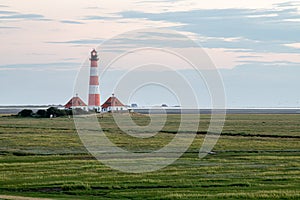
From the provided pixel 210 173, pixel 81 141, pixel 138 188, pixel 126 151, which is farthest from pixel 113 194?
pixel 81 141

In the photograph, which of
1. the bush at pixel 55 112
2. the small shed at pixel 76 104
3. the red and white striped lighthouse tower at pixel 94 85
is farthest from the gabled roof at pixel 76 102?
the red and white striped lighthouse tower at pixel 94 85

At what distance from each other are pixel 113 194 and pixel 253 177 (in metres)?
9.36

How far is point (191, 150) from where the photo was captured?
5812cm

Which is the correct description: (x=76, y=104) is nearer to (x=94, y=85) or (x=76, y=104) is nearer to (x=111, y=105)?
(x=111, y=105)

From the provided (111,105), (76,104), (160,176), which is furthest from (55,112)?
(160,176)

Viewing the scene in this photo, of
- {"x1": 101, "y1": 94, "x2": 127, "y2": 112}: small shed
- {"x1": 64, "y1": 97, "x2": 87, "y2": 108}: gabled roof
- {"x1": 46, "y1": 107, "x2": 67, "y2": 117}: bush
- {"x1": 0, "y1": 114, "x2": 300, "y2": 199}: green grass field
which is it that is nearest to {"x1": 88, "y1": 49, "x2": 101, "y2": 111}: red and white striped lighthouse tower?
{"x1": 46, "y1": 107, "x2": 67, "y2": 117}: bush

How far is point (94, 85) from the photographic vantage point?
420 feet

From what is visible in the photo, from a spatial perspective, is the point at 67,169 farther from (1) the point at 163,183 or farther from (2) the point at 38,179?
(1) the point at 163,183

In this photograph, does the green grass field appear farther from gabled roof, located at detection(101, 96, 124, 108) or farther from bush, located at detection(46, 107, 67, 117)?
gabled roof, located at detection(101, 96, 124, 108)

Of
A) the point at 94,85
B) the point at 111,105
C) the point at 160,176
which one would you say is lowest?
the point at 111,105

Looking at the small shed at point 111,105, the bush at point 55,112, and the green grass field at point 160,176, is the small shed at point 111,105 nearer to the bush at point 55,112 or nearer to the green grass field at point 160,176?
the bush at point 55,112

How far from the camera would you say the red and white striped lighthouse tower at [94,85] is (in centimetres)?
12806

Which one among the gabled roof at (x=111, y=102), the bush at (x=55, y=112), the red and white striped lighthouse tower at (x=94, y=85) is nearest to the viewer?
the red and white striped lighthouse tower at (x=94, y=85)

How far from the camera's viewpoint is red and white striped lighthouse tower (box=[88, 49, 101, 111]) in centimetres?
12806
